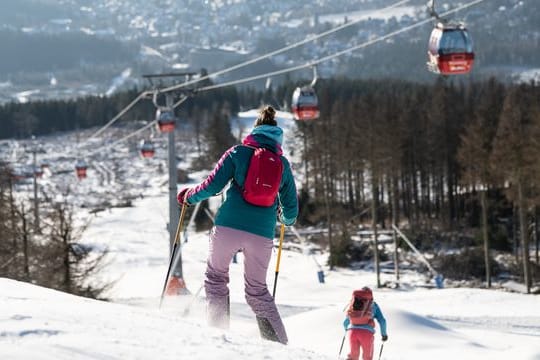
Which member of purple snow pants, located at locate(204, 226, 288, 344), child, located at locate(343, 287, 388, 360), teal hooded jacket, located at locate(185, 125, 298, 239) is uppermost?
teal hooded jacket, located at locate(185, 125, 298, 239)

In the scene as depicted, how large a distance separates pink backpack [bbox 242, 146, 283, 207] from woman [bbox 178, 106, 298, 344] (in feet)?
0.17

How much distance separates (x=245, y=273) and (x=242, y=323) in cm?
598

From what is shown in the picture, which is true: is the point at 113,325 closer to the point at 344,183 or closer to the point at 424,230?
the point at 424,230

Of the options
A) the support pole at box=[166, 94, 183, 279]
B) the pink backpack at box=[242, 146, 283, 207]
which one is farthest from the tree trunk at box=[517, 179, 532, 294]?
the pink backpack at box=[242, 146, 283, 207]

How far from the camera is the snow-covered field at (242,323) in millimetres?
4363

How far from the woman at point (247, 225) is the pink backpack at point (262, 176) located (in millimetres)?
52

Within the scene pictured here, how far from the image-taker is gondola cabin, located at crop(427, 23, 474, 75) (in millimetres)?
10516

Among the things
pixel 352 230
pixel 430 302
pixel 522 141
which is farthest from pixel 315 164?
pixel 430 302

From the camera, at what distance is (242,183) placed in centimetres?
578

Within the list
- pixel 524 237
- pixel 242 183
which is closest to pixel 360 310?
pixel 242 183

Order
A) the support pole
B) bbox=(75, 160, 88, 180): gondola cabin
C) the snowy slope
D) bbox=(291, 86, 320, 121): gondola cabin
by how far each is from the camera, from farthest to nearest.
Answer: bbox=(75, 160, 88, 180): gondola cabin, the support pole, bbox=(291, 86, 320, 121): gondola cabin, the snowy slope

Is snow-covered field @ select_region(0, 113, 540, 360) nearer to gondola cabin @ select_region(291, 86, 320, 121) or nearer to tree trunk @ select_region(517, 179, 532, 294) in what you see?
gondola cabin @ select_region(291, 86, 320, 121)

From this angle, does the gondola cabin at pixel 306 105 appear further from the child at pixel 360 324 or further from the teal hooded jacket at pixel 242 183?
the teal hooded jacket at pixel 242 183

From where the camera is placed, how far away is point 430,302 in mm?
21719
